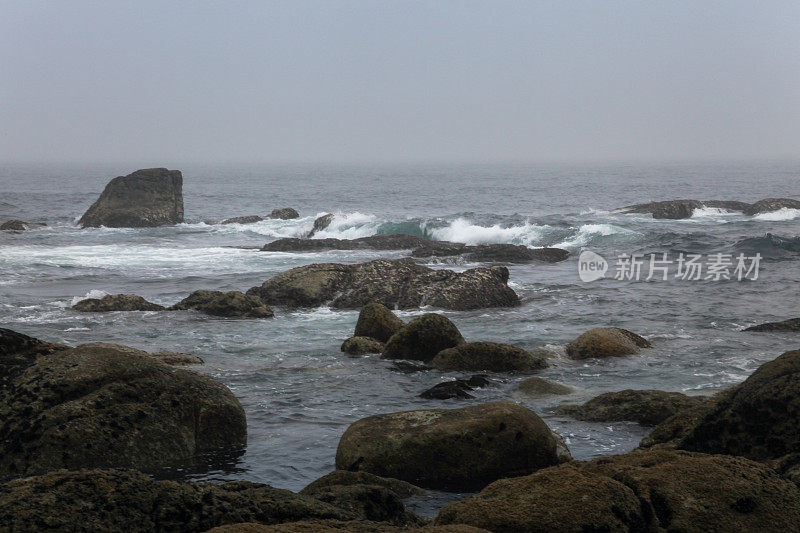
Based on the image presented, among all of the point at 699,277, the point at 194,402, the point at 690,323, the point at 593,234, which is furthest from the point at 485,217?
the point at 194,402

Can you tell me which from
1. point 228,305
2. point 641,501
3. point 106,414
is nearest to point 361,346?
point 228,305

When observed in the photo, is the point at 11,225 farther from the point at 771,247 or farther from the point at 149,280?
the point at 771,247

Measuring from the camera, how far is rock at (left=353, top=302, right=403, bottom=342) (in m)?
15.5

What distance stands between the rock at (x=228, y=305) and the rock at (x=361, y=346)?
4.12 metres

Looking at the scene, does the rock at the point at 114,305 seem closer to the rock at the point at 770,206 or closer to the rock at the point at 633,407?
the rock at the point at 633,407

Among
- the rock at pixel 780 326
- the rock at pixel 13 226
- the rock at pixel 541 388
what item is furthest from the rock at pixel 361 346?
the rock at pixel 13 226

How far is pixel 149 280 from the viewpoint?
80.1ft

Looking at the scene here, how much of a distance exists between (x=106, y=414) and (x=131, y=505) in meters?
3.46

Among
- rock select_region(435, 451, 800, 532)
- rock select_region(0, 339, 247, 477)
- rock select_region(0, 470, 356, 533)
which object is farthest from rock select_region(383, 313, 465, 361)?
rock select_region(0, 470, 356, 533)

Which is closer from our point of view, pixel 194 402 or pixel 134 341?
pixel 194 402

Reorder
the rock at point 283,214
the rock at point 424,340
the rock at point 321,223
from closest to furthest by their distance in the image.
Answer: the rock at point 424,340 < the rock at point 321,223 < the rock at point 283,214

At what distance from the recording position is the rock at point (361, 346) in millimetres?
14695

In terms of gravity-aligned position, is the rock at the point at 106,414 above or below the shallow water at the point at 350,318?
above

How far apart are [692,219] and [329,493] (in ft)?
141
